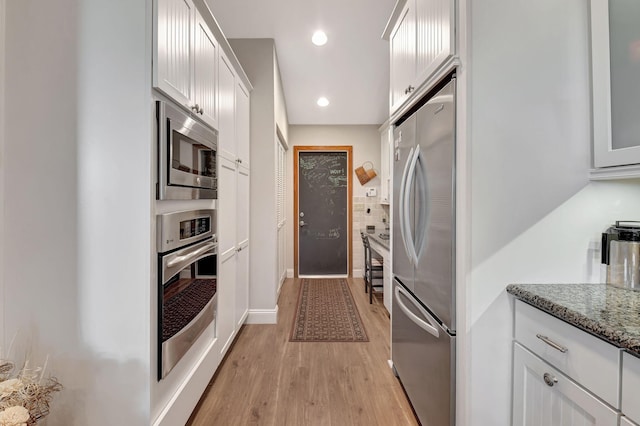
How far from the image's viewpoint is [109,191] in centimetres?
129

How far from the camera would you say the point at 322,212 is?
5359mm

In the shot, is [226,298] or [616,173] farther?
[226,298]

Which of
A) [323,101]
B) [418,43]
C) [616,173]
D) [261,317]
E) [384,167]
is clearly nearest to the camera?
[616,173]

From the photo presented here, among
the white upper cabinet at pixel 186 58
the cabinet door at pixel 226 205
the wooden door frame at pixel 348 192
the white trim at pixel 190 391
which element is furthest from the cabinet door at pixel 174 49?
the wooden door frame at pixel 348 192

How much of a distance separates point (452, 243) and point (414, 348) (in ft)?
2.56

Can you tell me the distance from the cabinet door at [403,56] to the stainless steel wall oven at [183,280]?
1365 millimetres

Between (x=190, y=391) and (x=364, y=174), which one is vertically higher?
(x=364, y=174)

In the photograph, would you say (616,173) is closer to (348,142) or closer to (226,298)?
(226,298)

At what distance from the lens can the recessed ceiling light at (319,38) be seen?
3.34 metres

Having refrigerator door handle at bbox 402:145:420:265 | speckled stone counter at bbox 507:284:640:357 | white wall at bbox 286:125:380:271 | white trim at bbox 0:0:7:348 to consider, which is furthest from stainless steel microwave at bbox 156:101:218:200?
white wall at bbox 286:125:380:271

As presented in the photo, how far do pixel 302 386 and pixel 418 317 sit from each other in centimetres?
99

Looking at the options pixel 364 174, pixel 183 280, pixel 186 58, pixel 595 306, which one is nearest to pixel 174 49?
pixel 186 58

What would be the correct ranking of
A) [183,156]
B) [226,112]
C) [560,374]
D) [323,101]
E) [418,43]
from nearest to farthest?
[560,374], [183,156], [418,43], [226,112], [323,101]

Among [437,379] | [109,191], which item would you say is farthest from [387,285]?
[109,191]
